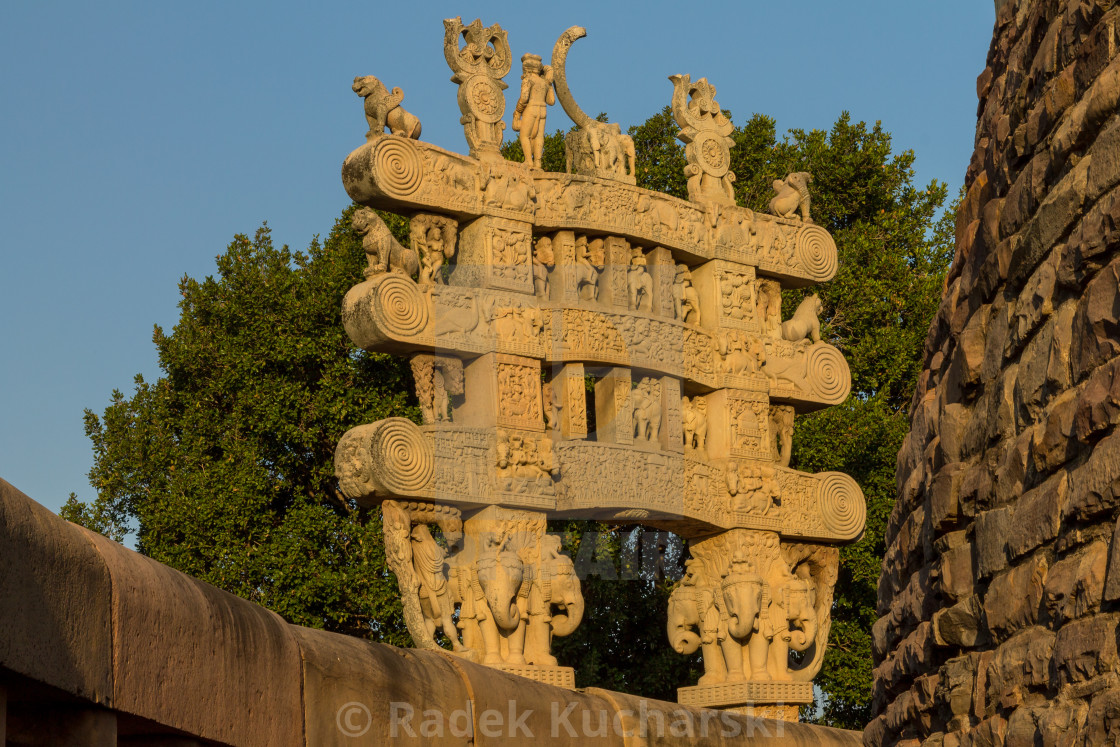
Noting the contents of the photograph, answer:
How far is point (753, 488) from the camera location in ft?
41.9

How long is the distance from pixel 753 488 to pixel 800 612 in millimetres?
1138

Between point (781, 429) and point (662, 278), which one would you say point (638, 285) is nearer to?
point (662, 278)

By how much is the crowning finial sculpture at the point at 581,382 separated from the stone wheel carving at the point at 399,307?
0.06 feet

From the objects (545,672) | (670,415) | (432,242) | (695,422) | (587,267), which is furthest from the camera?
(695,422)

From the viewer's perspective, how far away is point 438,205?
1136 centimetres

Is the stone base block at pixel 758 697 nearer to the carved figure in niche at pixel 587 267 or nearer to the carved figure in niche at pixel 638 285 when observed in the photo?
the carved figure in niche at pixel 638 285

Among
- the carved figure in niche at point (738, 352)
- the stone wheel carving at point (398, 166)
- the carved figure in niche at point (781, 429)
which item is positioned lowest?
the carved figure in niche at point (781, 429)

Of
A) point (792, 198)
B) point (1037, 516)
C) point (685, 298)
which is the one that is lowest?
point (1037, 516)

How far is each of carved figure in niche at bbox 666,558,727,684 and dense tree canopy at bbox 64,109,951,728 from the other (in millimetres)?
4623

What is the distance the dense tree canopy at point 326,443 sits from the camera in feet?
57.7

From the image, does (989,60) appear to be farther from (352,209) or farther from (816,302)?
(352,209)

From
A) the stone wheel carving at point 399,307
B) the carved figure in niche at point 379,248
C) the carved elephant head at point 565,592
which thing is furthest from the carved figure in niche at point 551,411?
the carved figure in niche at point 379,248

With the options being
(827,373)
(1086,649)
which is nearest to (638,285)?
(827,373)

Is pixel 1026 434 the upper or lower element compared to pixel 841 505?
lower
